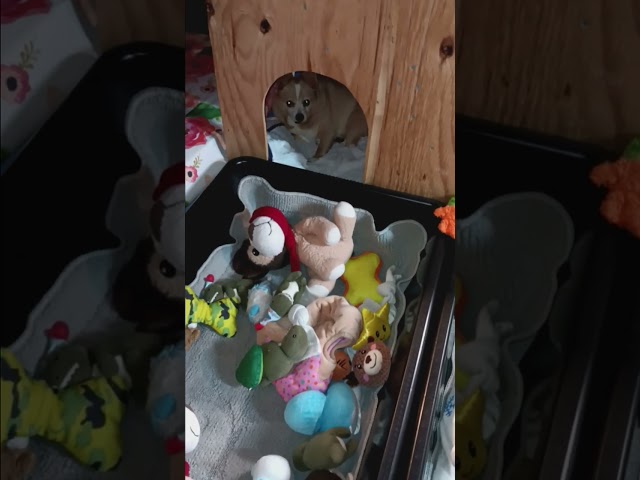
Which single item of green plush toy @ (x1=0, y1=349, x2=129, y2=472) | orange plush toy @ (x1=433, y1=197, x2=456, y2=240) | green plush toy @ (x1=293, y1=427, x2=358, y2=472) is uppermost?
green plush toy @ (x1=0, y1=349, x2=129, y2=472)

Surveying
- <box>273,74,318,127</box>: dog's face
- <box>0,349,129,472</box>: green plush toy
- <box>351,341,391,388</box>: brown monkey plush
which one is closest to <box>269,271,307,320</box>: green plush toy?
<box>351,341,391,388</box>: brown monkey plush

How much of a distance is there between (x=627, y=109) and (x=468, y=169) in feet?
0.72

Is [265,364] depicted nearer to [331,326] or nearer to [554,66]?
[331,326]

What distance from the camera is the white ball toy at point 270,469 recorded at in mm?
683

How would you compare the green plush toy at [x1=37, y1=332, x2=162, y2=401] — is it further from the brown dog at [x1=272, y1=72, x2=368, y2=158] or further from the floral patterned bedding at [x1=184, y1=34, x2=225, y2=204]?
the brown dog at [x1=272, y1=72, x2=368, y2=158]

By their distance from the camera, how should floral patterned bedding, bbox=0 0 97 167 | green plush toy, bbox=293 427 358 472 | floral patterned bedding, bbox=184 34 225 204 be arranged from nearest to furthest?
1. floral patterned bedding, bbox=0 0 97 167
2. floral patterned bedding, bbox=184 34 225 204
3. green plush toy, bbox=293 427 358 472

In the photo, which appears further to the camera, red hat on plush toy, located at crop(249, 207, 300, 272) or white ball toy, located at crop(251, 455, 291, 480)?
red hat on plush toy, located at crop(249, 207, 300, 272)

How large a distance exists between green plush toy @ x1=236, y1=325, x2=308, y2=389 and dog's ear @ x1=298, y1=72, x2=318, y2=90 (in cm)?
39

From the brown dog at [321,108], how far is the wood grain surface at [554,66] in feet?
0.55

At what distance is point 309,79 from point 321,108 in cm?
5

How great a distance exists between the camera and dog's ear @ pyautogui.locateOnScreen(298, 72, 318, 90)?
90 centimetres

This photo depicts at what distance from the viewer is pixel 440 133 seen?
2.56 ft

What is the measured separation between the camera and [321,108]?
2.94 feet

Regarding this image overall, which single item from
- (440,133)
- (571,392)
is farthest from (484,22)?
(571,392)
